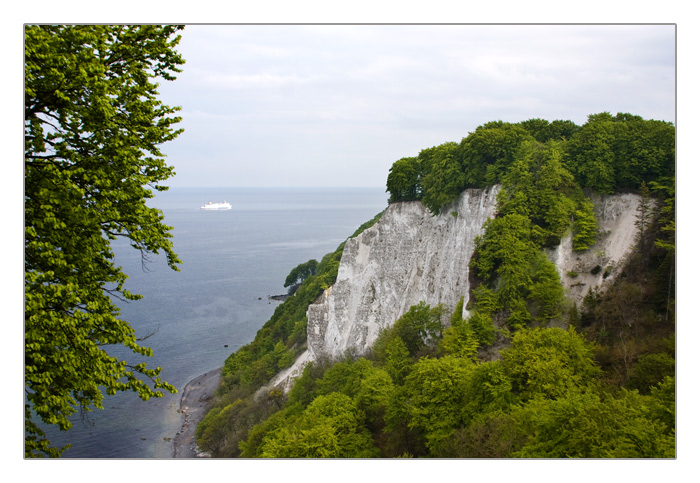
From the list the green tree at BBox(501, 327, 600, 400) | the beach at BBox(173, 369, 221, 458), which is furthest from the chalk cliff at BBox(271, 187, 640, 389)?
the beach at BBox(173, 369, 221, 458)

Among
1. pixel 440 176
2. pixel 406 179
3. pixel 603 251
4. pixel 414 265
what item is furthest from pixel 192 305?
pixel 603 251

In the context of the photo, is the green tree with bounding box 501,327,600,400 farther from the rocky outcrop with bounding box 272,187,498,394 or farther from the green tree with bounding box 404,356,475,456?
the rocky outcrop with bounding box 272,187,498,394

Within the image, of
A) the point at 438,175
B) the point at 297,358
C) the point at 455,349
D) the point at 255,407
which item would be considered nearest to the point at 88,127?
the point at 455,349

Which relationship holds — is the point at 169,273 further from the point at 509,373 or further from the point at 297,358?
the point at 509,373

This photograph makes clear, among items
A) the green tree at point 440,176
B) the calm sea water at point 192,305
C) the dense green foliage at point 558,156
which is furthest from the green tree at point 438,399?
the green tree at point 440,176

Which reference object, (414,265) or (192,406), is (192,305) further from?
(414,265)

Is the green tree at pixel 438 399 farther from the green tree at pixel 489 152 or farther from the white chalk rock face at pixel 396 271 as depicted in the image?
the green tree at pixel 489 152
